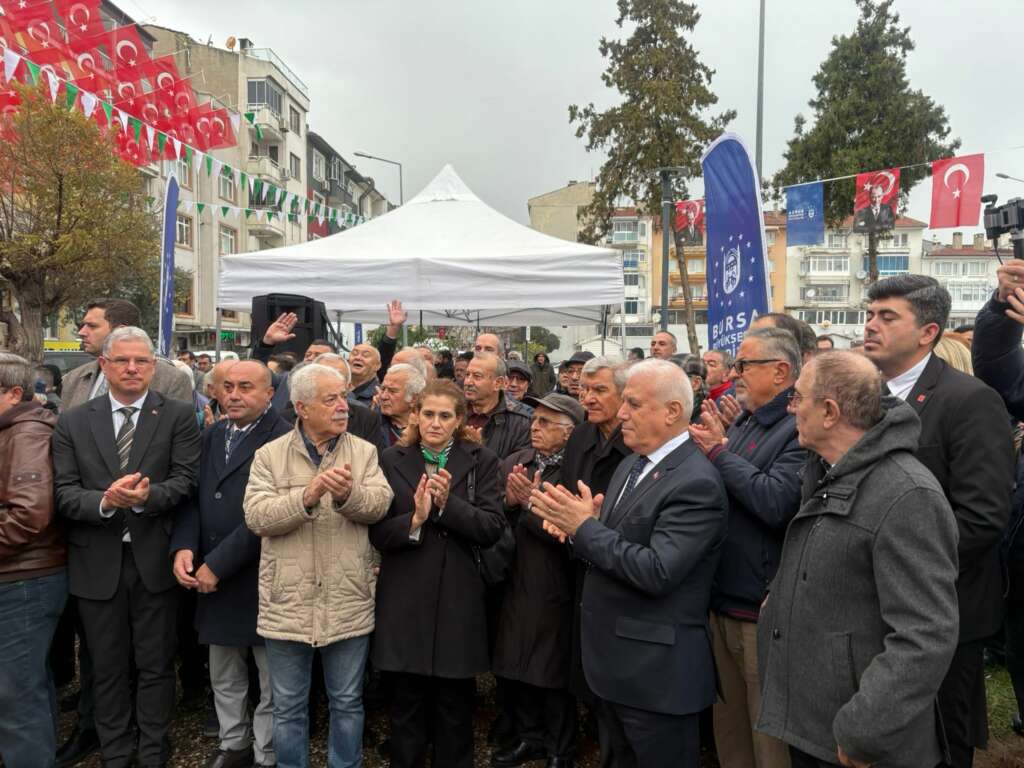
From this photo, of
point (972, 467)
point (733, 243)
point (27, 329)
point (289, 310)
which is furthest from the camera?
point (27, 329)

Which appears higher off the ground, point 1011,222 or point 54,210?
point 54,210

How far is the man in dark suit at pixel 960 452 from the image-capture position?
8.41ft

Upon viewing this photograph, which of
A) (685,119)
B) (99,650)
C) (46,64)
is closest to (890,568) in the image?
(99,650)

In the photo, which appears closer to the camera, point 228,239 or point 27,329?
point 27,329

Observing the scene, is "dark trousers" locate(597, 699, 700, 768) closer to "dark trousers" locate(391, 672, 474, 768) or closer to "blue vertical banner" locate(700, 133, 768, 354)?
"dark trousers" locate(391, 672, 474, 768)

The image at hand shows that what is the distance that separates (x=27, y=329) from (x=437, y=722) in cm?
1883

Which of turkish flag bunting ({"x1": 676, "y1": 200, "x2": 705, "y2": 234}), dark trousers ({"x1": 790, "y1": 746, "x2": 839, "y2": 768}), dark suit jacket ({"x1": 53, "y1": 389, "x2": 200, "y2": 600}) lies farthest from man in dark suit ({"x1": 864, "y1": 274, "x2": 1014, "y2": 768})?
turkish flag bunting ({"x1": 676, "y1": 200, "x2": 705, "y2": 234})

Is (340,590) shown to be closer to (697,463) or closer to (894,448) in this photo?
(697,463)

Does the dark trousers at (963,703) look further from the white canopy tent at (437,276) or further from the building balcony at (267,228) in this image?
the building balcony at (267,228)

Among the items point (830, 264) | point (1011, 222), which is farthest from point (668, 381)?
point (830, 264)

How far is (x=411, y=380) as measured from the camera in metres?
4.32

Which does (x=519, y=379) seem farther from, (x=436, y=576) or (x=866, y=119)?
(x=866, y=119)

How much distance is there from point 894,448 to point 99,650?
11.7ft

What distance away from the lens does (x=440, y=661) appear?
3209 mm
